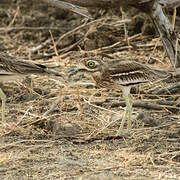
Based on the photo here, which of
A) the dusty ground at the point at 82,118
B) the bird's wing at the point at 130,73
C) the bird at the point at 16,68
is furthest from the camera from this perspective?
the bird at the point at 16,68

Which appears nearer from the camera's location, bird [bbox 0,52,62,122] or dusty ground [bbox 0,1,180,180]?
dusty ground [bbox 0,1,180,180]

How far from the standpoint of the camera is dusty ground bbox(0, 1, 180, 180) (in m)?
3.73

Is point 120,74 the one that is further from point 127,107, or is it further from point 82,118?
point 82,118

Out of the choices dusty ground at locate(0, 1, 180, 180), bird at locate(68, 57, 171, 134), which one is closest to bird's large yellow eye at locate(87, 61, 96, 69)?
bird at locate(68, 57, 171, 134)

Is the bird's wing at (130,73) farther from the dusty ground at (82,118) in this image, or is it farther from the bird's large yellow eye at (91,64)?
the dusty ground at (82,118)

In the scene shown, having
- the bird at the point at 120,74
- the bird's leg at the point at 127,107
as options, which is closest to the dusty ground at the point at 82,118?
the bird's leg at the point at 127,107

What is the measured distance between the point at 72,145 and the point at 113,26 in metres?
2.93

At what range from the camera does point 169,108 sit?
4969mm

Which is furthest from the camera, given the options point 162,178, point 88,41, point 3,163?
point 88,41

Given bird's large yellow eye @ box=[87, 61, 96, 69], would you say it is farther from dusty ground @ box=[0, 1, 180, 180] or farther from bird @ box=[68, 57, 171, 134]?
dusty ground @ box=[0, 1, 180, 180]

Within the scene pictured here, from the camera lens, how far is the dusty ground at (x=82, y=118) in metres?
3.73

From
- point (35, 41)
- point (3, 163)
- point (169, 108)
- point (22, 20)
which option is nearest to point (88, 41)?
point (35, 41)

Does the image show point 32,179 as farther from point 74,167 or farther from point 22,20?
point 22,20

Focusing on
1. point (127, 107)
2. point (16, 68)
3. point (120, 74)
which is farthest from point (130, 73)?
point (16, 68)
